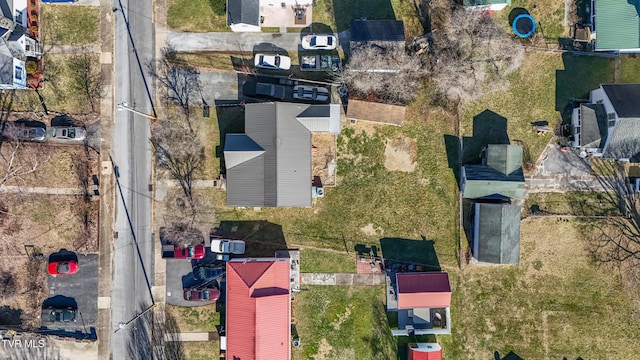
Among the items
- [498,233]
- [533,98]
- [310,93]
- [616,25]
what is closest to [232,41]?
[310,93]

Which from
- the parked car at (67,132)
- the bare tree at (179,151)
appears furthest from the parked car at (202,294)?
the parked car at (67,132)

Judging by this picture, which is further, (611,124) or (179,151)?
(179,151)

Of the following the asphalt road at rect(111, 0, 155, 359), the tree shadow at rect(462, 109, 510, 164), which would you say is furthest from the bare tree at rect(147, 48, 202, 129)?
the tree shadow at rect(462, 109, 510, 164)

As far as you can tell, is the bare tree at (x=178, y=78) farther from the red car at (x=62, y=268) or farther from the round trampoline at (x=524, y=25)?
the round trampoline at (x=524, y=25)

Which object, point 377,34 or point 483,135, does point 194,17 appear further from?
point 483,135

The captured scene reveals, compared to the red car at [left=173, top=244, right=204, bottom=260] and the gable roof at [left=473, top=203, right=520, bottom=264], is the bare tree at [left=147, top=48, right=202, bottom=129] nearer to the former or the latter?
the red car at [left=173, top=244, right=204, bottom=260]

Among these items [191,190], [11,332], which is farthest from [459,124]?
[11,332]
